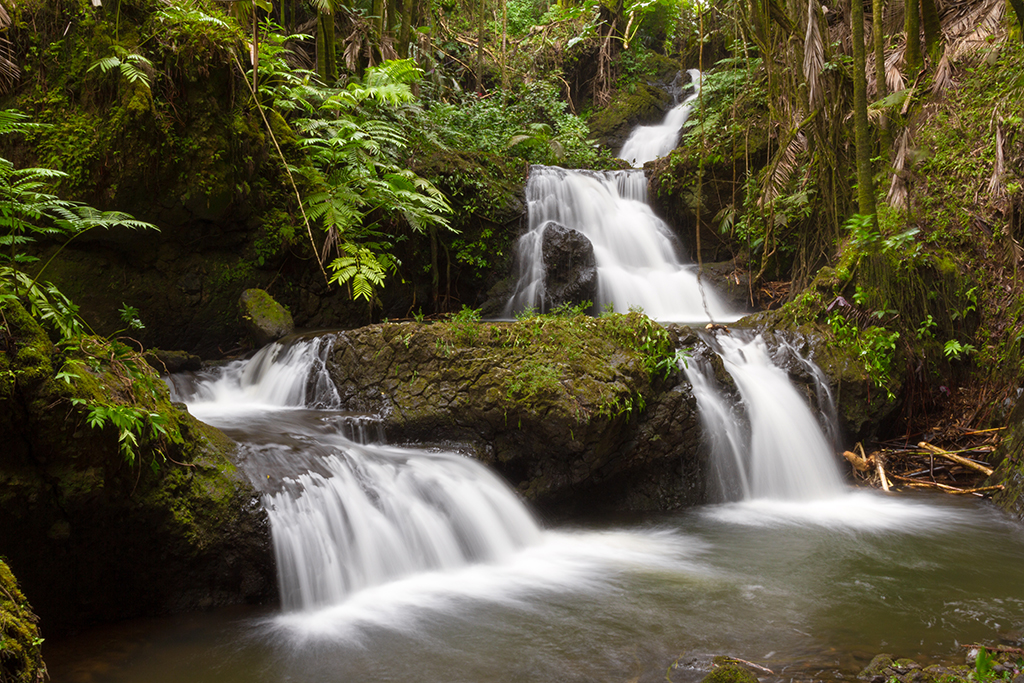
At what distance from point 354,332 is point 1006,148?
7.36 metres

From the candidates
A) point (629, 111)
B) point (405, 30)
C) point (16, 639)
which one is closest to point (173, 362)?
point (16, 639)

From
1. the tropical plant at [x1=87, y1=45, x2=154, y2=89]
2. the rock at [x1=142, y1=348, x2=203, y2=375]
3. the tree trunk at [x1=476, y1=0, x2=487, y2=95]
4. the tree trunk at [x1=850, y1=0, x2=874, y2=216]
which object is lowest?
the rock at [x1=142, y1=348, x2=203, y2=375]

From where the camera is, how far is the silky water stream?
346 centimetres

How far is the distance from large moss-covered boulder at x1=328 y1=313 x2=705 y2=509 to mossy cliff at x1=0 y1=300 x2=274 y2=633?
79.6 inches

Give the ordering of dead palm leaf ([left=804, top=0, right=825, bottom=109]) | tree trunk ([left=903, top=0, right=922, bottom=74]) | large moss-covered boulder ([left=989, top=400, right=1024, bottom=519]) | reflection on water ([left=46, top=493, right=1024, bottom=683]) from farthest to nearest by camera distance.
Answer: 1. dead palm leaf ([left=804, top=0, right=825, bottom=109])
2. tree trunk ([left=903, top=0, right=922, bottom=74])
3. large moss-covered boulder ([left=989, top=400, right=1024, bottom=519])
4. reflection on water ([left=46, top=493, right=1024, bottom=683])

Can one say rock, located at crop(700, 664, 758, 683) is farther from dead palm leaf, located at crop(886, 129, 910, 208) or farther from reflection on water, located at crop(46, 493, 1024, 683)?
dead palm leaf, located at crop(886, 129, 910, 208)

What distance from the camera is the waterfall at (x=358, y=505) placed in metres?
4.38

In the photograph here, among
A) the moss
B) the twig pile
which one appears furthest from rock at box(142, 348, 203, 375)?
the moss

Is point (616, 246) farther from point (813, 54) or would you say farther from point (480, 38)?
point (480, 38)

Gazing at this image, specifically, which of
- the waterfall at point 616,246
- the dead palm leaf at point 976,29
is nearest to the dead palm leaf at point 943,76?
the dead palm leaf at point 976,29

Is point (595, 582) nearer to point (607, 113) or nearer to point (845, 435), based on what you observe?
point (845, 435)

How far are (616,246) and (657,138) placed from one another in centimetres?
539

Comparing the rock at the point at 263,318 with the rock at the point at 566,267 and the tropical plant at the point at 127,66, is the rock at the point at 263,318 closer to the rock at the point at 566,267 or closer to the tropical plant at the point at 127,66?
the tropical plant at the point at 127,66

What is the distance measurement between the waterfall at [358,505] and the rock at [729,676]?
91.0 inches
